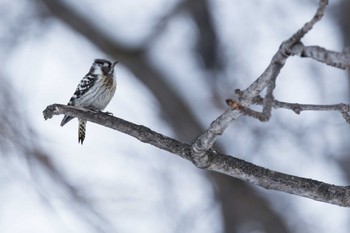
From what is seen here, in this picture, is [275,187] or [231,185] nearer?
[275,187]

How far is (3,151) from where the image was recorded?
8266 mm

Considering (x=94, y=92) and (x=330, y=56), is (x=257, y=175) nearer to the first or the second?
(x=330, y=56)

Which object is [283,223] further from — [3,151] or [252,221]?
[3,151]

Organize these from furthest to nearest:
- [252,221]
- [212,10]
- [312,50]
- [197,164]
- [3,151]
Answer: [212,10] < [252,221] < [3,151] < [197,164] < [312,50]

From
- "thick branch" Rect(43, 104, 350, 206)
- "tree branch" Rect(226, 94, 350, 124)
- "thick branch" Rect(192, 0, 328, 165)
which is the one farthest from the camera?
"thick branch" Rect(43, 104, 350, 206)

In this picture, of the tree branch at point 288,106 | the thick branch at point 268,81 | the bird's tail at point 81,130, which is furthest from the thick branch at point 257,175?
the bird's tail at point 81,130

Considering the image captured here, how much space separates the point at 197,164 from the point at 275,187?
17.7 inches

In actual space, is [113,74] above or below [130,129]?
above

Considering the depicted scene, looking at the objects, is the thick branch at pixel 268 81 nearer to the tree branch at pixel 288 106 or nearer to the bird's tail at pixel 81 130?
the tree branch at pixel 288 106

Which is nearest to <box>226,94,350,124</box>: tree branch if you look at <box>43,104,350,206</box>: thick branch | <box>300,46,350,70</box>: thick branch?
<box>300,46,350,70</box>: thick branch

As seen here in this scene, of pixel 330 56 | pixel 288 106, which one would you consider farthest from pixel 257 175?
pixel 330 56

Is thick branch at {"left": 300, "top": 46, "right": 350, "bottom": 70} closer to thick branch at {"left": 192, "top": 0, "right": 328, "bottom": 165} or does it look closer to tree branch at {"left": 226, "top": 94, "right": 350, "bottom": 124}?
thick branch at {"left": 192, "top": 0, "right": 328, "bottom": 165}

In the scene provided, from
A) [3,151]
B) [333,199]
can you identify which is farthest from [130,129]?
[3,151]

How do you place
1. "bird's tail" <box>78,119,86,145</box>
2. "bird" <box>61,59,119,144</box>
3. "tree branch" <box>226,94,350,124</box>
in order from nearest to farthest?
"tree branch" <box>226,94,350,124</box> < "bird's tail" <box>78,119,86,145</box> < "bird" <box>61,59,119,144</box>
